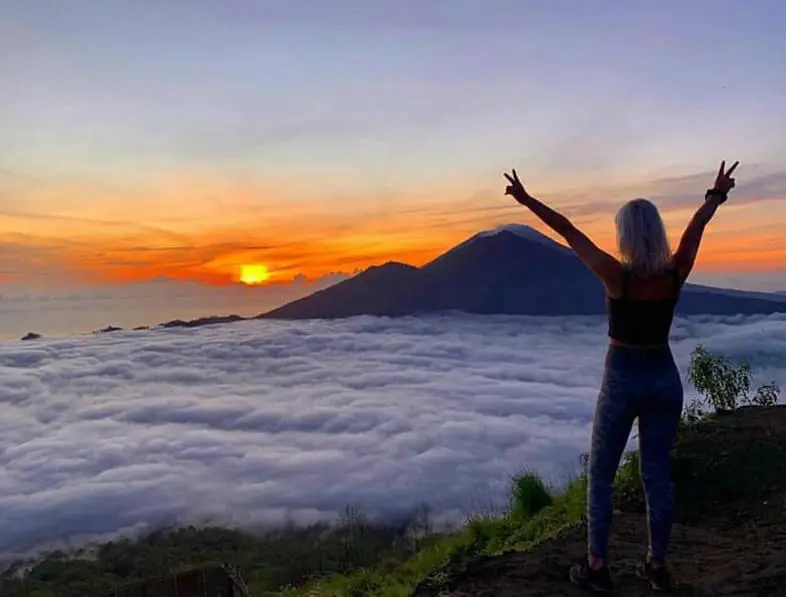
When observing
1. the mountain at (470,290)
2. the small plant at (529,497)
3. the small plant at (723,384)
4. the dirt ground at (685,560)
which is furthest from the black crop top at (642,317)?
the mountain at (470,290)

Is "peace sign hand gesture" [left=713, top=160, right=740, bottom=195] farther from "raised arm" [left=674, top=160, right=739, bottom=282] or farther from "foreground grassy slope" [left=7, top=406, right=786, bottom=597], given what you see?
"foreground grassy slope" [left=7, top=406, right=786, bottom=597]

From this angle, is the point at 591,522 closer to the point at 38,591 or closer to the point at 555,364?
the point at 38,591

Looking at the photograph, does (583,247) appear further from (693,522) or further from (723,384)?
(723,384)

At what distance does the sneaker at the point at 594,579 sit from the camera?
433 centimetres

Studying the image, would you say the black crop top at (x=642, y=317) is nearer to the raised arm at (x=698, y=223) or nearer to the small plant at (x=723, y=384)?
the raised arm at (x=698, y=223)

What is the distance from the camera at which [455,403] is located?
117750mm

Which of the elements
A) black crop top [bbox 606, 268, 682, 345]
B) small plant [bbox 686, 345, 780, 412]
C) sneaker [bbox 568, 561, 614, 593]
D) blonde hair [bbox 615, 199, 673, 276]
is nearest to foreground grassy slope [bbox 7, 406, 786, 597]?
sneaker [bbox 568, 561, 614, 593]

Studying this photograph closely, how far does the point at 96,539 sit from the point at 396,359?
88416mm

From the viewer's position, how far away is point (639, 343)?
13.0ft

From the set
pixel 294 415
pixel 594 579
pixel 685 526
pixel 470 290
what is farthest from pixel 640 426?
pixel 470 290

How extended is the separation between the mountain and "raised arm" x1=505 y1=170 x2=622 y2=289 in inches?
6594

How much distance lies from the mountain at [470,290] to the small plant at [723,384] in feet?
530

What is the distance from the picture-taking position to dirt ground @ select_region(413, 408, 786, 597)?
14.6ft

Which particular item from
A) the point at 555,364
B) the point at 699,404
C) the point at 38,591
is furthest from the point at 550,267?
the point at 699,404
